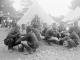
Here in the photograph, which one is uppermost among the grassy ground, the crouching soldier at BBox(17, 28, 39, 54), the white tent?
the white tent

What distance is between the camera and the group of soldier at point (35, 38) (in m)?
6.08

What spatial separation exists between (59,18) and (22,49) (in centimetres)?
1368

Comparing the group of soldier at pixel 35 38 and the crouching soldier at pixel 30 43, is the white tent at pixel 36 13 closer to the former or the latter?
the group of soldier at pixel 35 38

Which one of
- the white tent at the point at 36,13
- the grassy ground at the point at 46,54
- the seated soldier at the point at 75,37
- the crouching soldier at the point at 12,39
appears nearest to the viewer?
the grassy ground at the point at 46,54

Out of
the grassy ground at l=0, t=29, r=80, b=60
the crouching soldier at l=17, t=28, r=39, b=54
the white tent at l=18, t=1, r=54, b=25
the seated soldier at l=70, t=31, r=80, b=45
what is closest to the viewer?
the grassy ground at l=0, t=29, r=80, b=60

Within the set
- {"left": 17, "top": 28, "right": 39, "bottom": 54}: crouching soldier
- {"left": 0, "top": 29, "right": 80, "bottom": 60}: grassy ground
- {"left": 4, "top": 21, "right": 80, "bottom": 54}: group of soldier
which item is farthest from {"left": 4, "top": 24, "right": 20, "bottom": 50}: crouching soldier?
{"left": 17, "top": 28, "right": 39, "bottom": 54}: crouching soldier

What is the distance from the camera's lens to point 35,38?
6094 mm

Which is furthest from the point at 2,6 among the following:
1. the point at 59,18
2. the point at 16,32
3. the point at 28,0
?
the point at 16,32

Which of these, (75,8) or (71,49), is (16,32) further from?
(75,8)

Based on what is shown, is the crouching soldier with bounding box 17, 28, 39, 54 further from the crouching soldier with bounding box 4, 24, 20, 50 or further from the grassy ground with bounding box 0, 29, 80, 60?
the crouching soldier with bounding box 4, 24, 20, 50

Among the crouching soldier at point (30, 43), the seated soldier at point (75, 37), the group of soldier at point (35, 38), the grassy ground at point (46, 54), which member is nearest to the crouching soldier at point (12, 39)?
the group of soldier at point (35, 38)

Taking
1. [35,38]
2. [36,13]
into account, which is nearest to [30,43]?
[35,38]

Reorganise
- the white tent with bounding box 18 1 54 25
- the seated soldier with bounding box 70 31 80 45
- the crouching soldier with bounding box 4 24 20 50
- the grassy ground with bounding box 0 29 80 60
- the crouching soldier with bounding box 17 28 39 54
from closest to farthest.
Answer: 1. the grassy ground with bounding box 0 29 80 60
2. the crouching soldier with bounding box 17 28 39 54
3. the crouching soldier with bounding box 4 24 20 50
4. the seated soldier with bounding box 70 31 80 45
5. the white tent with bounding box 18 1 54 25

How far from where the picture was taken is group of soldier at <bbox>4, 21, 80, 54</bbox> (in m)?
6.08
